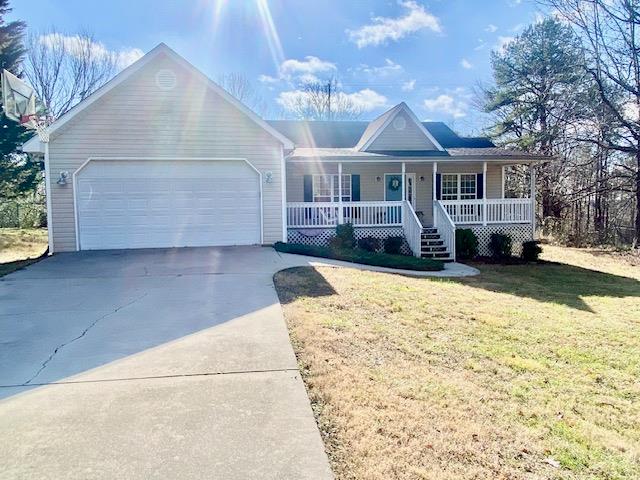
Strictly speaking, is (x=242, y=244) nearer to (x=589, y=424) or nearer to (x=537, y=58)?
(x=589, y=424)

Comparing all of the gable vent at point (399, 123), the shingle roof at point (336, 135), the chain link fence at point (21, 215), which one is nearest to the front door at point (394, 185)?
the gable vent at point (399, 123)

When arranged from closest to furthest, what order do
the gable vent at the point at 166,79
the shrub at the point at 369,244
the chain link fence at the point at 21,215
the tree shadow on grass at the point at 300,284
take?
1. the tree shadow on grass at the point at 300,284
2. the gable vent at the point at 166,79
3. the shrub at the point at 369,244
4. the chain link fence at the point at 21,215

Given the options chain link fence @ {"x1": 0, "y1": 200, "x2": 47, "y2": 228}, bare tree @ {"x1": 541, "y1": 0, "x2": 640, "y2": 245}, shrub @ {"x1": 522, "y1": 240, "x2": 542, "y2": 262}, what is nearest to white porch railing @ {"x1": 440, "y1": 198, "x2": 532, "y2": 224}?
shrub @ {"x1": 522, "y1": 240, "x2": 542, "y2": 262}

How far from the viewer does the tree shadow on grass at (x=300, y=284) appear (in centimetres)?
693

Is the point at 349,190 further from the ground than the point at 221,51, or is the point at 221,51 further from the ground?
the point at 221,51

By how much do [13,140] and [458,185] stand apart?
59.8 ft

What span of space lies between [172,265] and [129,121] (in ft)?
Result: 16.1

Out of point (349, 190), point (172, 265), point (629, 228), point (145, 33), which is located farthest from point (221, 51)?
point (629, 228)

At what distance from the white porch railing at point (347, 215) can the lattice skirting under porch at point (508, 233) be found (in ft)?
9.43

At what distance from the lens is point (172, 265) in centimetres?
945

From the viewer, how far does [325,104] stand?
3616cm

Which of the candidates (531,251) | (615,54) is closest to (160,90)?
(531,251)

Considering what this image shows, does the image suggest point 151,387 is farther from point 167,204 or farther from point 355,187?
point 355,187

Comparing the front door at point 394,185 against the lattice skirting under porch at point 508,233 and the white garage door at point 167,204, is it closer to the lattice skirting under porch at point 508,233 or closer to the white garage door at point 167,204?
the lattice skirting under porch at point 508,233
